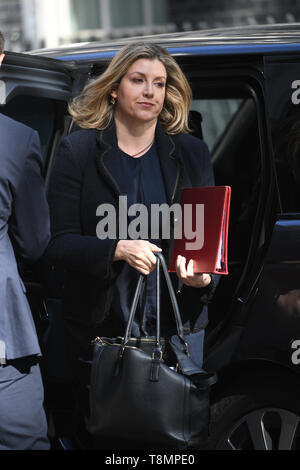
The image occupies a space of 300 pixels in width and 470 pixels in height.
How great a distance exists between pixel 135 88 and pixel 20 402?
3.61ft

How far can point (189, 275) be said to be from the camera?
2709 millimetres

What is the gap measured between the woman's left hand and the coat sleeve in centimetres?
24

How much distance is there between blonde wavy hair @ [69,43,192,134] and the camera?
2.90 metres

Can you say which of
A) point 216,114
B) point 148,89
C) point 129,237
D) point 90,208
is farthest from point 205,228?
point 216,114

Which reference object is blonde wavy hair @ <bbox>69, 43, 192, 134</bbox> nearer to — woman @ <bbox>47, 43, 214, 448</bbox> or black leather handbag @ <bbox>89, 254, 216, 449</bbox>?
woman @ <bbox>47, 43, 214, 448</bbox>

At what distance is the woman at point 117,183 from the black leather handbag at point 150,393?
0.59 ft

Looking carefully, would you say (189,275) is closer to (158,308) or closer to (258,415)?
(158,308)

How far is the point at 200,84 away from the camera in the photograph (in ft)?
10.8

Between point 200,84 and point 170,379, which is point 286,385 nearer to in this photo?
point 170,379

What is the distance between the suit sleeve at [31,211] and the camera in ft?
8.73

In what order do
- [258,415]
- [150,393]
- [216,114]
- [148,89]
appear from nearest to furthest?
[150,393] < [148,89] < [258,415] < [216,114]

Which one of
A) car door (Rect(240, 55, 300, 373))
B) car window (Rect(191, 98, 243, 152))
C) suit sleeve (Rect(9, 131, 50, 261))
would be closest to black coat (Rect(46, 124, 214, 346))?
suit sleeve (Rect(9, 131, 50, 261))

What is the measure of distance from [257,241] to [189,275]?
1.38 feet
